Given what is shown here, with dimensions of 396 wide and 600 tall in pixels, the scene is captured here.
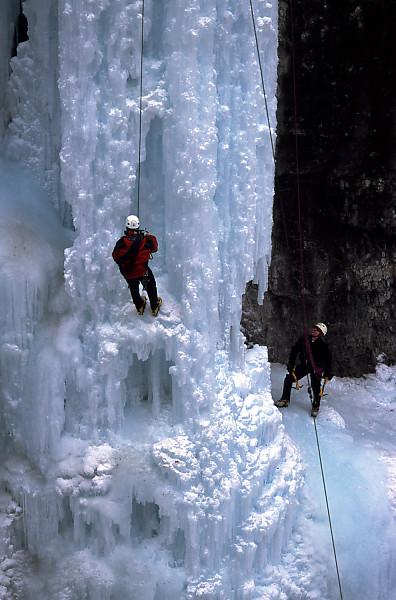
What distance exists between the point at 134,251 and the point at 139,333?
0.88 m

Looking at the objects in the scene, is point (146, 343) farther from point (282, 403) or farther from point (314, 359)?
point (282, 403)

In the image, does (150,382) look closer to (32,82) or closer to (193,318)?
(193,318)

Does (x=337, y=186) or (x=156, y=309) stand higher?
(x=337, y=186)

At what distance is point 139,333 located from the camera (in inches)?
228

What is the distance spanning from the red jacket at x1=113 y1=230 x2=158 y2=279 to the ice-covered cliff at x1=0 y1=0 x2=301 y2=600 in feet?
1.60

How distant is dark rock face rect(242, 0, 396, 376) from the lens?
9.55 meters

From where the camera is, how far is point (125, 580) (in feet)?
19.0

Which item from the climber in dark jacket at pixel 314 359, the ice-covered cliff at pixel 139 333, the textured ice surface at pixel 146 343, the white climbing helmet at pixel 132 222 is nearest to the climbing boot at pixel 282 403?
the climber in dark jacket at pixel 314 359

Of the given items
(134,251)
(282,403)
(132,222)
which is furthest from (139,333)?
(282,403)

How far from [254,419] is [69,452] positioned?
1.95m

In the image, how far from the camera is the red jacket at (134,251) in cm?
533

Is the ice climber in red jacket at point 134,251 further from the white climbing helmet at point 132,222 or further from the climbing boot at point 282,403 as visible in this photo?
the climbing boot at point 282,403

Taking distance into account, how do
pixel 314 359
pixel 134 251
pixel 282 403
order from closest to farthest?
pixel 134 251 → pixel 314 359 → pixel 282 403

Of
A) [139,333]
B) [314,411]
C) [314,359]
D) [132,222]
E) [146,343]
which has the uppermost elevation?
[132,222]
